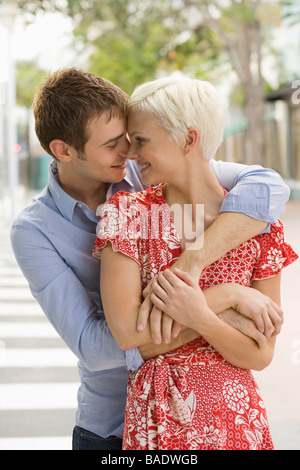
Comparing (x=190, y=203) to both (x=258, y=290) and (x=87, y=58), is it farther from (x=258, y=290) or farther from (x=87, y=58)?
(x=87, y=58)

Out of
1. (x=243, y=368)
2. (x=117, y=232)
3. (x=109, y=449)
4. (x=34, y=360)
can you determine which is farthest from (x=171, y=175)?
(x=34, y=360)

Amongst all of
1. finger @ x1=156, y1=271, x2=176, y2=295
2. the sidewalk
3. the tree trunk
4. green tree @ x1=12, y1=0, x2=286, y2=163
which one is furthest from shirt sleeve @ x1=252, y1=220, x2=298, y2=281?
the tree trunk

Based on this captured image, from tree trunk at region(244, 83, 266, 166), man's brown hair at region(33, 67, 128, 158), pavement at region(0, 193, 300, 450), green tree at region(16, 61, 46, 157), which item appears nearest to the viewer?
man's brown hair at region(33, 67, 128, 158)

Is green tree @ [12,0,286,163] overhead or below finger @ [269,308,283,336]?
overhead

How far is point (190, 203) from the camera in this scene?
1638 mm

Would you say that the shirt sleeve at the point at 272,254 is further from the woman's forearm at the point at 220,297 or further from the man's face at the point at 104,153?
the man's face at the point at 104,153

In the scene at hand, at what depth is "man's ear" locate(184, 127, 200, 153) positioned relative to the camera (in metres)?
1.56

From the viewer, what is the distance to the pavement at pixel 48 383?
3.94m

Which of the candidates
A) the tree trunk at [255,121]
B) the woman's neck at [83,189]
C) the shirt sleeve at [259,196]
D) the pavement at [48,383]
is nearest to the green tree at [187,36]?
the tree trunk at [255,121]

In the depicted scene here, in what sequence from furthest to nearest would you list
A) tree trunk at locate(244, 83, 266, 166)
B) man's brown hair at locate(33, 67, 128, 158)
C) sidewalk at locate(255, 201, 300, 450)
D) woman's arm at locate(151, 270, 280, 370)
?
tree trunk at locate(244, 83, 266, 166), sidewalk at locate(255, 201, 300, 450), man's brown hair at locate(33, 67, 128, 158), woman's arm at locate(151, 270, 280, 370)

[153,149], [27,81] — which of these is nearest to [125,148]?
[153,149]

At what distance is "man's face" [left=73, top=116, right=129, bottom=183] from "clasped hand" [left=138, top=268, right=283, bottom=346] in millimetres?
373

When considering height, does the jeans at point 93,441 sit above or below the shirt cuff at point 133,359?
below

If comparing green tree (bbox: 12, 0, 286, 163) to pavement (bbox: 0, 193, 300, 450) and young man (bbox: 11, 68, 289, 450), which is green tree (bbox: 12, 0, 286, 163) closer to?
pavement (bbox: 0, 193, 300, 450)
